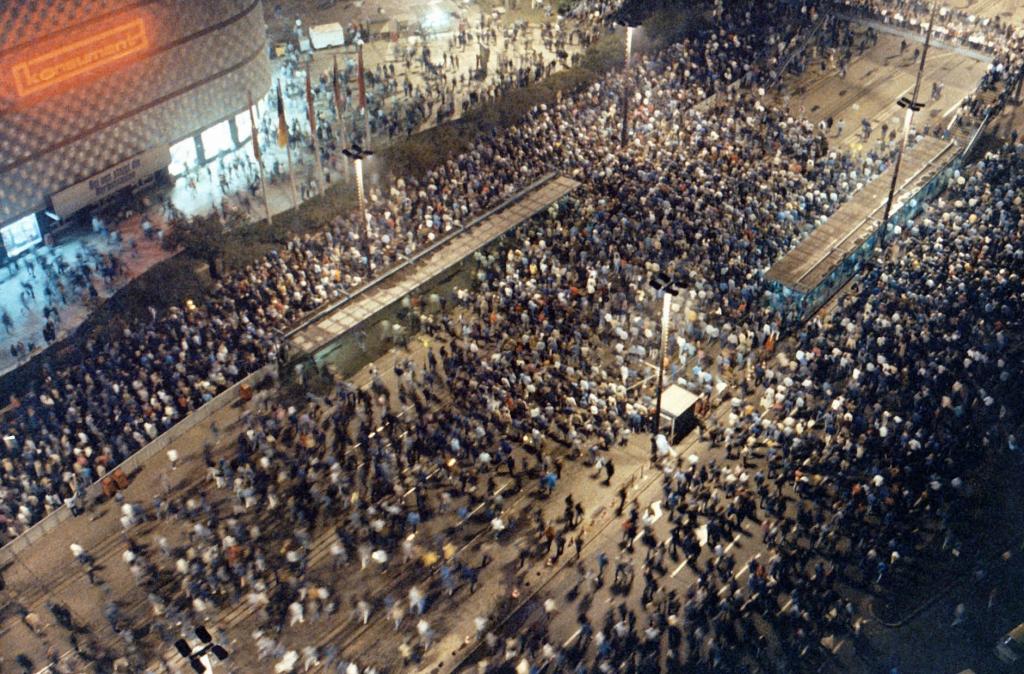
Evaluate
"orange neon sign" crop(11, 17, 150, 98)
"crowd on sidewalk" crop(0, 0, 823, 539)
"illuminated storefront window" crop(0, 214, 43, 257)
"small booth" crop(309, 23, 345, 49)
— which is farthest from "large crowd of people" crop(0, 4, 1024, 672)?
"small booth" crop(309, 23, 345, 49)

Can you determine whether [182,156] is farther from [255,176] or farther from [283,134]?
[283,134]

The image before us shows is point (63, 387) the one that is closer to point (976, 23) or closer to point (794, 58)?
point (794, 58)

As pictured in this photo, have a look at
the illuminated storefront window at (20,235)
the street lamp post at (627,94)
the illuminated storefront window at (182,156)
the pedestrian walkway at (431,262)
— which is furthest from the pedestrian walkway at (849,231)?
the illuminated storefront window at (20,235)

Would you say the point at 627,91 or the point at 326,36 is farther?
the point at 326,36

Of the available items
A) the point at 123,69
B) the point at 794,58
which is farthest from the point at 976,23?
the point at 123,69

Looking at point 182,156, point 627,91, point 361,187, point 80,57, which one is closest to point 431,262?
point 361,187

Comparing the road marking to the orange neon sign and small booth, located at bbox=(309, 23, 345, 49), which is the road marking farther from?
small booth, located at bbox=(309, 23, 345, 49)

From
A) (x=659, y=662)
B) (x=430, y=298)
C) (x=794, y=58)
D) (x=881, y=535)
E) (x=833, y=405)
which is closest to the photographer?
(x=659, y=662)
